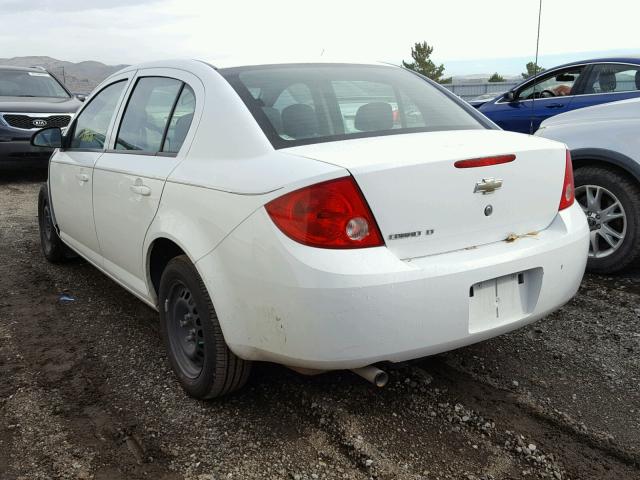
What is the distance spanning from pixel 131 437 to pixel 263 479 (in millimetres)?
Answer: 684

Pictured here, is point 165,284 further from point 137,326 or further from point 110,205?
point 137,326

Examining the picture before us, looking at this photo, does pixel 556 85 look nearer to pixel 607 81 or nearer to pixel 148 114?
pixel 607 81

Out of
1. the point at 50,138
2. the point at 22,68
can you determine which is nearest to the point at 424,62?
the point at 22,68

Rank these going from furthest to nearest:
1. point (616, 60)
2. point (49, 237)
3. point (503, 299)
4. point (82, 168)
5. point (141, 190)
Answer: point (616, 60) → point (49, 237) → point (82, 168) → point (141, 190) → point (503, 299)

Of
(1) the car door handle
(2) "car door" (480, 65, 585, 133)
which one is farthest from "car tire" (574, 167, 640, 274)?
(1) the car door handle

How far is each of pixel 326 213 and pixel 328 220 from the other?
0.03 meters

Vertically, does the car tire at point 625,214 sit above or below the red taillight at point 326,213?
below

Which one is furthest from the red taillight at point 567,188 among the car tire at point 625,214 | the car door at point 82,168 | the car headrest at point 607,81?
the car headrest at point 607,81

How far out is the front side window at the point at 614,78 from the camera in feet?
22.2

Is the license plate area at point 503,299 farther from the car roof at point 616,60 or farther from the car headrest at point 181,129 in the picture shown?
the car roof at point 616,60

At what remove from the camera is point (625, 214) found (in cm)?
449

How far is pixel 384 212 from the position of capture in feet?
7.70

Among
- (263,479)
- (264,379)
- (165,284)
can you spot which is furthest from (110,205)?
(263,479)

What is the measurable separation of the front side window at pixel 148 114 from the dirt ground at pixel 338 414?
1.21m
